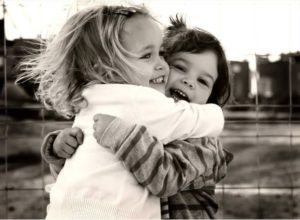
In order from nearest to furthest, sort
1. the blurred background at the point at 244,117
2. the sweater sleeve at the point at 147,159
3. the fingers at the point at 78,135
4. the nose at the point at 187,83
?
1. the sweater sleeve at the point at 147,159
2. the fingers at the point at 78,135
3. the nose at the point at 187,83
4. the blurred background at the point at 244,117

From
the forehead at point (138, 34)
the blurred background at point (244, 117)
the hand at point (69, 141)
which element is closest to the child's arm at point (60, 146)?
the hand at point (69, 141)

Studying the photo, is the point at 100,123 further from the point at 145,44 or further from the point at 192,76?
the point at 192,76

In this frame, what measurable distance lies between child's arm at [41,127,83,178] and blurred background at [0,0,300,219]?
1364 millimetres

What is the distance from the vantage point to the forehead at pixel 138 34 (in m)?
1.13

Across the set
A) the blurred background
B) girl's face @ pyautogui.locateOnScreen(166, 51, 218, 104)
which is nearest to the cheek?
girl's face @ pyautogui.locateOnScreen(166, 51, 218, 104)

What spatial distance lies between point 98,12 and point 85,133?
25 centimetres

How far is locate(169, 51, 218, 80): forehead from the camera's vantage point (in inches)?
50.8

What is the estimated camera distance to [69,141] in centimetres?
113

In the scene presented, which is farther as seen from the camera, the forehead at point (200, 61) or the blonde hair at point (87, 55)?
the forehead at point (200, 61)

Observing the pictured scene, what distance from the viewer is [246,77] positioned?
2.78 meters

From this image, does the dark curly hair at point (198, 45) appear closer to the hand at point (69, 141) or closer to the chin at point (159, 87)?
the chin at point (159, 87)

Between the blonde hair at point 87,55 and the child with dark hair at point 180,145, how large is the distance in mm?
89

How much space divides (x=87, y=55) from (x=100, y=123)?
17 cm

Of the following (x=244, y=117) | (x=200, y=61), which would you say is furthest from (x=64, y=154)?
(x=244, y=117)
